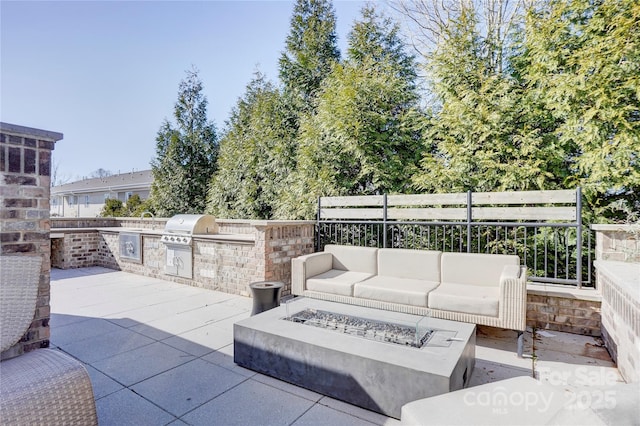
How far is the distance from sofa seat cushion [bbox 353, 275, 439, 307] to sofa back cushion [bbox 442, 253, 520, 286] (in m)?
0.27

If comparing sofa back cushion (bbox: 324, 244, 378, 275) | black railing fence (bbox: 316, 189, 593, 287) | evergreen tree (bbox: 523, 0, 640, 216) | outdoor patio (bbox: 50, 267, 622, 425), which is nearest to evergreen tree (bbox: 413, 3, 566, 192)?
evergreen tree (bbox: 523, 0, 640, 216)

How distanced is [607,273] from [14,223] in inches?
190

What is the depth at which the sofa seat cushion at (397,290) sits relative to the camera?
145 inches

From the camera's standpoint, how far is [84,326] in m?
3.98

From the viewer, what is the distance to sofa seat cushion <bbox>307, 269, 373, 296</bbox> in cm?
414

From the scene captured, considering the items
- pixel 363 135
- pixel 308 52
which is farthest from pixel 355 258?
pixel 308 52

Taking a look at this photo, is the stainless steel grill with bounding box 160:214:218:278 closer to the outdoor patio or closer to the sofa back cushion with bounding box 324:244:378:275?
the outdoor patio

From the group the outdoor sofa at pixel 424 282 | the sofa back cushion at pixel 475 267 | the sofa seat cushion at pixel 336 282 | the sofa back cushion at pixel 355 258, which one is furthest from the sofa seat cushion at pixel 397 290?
the sofa back cushion at pixel 355 258

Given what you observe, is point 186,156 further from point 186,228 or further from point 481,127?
point 481,127

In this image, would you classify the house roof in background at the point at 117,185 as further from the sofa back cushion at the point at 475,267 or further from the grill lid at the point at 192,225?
the sofa back cushion at the point at 475,267

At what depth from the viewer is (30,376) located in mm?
1585

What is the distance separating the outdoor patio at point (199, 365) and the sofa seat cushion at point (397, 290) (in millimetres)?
800

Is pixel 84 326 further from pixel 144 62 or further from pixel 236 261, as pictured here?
pixel 144 62

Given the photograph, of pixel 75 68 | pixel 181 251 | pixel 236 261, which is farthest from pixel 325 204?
pixel 75 68
